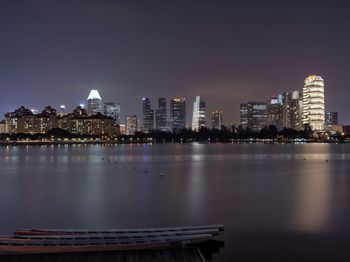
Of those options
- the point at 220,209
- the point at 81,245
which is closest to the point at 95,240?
the point at 81,245

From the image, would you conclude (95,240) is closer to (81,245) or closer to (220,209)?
(81,245)

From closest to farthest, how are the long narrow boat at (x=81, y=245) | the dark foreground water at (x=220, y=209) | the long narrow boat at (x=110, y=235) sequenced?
the long narrow boat at (x=81, y=245), the long narrow boat at (x=110, y=235), the dark foreground water at (x=220, y=209)

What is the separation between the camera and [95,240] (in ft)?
50.9

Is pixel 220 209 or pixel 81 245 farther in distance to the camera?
pixel 220 209

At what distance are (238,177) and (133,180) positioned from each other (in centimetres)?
1100

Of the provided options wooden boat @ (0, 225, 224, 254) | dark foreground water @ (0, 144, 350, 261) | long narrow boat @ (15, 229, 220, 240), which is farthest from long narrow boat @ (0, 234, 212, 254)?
dark foreground water @ (0, 144, 350, 261)

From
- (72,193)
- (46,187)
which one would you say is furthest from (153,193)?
(46,187)

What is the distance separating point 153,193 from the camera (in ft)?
117

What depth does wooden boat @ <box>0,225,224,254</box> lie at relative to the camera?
14.8 meters

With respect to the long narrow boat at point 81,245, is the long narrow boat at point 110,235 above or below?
above

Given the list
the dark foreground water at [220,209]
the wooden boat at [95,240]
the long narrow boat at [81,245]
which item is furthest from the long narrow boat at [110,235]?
the dark foreground water at [220,209]

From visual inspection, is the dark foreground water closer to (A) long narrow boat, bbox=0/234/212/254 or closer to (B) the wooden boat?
(B) the wooden boat

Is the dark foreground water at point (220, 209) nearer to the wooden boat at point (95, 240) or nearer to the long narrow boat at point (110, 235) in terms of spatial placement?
A: the long narrow boat at point (110, 235)

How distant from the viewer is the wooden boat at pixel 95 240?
1479cm
